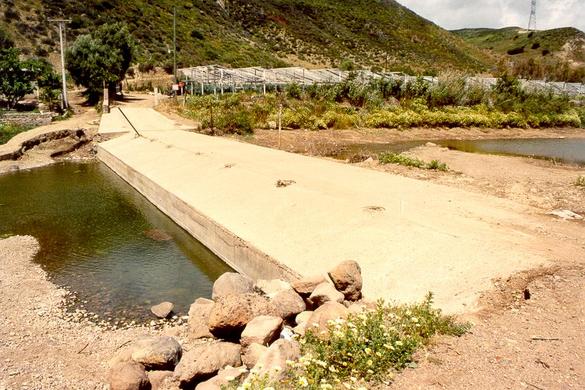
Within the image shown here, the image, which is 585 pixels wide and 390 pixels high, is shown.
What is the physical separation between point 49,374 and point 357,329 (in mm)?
3593

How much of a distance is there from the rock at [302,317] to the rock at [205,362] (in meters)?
0.91

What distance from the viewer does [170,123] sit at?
85.8ft

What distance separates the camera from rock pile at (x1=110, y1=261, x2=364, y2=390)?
4.86 metres

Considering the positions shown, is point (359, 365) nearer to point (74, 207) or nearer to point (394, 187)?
point (394, 187)

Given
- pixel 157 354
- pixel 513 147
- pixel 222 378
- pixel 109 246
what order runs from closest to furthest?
pixel 222 378 < pixel 157 354 < pixel 109 246 < pixel 513 147

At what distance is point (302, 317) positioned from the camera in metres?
5.90

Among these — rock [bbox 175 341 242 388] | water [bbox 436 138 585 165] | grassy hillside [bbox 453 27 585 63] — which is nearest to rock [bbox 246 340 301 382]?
rock [bbox 175 341 242 388]

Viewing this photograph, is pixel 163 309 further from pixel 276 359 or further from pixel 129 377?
pixel 276 359

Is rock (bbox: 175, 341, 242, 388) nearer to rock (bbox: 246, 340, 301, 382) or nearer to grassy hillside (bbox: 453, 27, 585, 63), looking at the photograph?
rock (bbox: 246, 340, 301, 382)

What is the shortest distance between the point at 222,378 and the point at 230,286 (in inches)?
87.4

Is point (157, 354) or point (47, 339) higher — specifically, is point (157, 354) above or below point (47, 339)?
above

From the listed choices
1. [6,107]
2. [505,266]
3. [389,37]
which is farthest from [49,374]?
[389,37]

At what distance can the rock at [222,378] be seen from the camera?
15.0ft

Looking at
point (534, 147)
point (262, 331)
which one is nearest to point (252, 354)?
point (262, 331)
